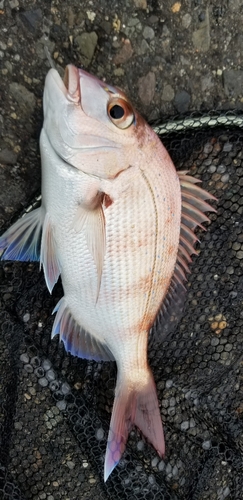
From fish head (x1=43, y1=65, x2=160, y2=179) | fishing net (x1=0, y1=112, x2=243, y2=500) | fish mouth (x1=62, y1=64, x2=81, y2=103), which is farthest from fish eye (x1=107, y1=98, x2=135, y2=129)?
fishing net (x1=0, y1=112, x2=243, y2=500)

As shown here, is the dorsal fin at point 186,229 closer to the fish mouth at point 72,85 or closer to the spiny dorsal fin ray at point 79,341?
the spiny dorsal fin ray at point 79,341

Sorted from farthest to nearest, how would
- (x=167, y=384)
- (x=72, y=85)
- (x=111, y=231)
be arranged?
(x=167, y=384) < (x=111, y=231) < (x=72, y=85)

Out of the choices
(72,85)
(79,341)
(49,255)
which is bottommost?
(79,341)

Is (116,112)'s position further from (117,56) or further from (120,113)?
(117,56)

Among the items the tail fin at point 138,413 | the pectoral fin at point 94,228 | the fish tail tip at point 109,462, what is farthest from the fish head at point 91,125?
the fish tail tip at point 109,462

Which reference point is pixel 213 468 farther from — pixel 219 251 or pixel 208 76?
pixel 208 76

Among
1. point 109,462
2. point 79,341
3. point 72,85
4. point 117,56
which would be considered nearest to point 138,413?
point 109,462

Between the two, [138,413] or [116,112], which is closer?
[116,112]
